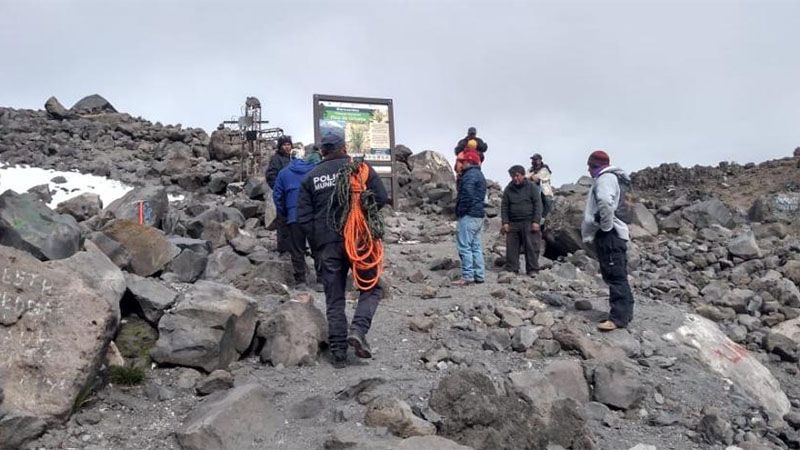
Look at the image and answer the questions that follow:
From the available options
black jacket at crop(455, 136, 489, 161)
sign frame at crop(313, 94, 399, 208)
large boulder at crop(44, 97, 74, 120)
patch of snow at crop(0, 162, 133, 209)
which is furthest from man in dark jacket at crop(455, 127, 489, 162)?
large boulder at crop(44, 97, 74, 120)

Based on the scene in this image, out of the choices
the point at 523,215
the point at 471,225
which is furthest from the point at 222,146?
the point at 471,225

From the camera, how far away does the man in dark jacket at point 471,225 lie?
10344 mm

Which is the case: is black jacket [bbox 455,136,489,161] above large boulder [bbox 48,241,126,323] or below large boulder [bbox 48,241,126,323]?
above

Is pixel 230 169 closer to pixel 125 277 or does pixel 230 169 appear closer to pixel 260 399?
pixel 125 277

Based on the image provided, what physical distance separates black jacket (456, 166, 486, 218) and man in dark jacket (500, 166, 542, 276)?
0.82 m

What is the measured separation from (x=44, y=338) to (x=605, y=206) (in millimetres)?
5461

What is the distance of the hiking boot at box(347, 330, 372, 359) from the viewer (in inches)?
259

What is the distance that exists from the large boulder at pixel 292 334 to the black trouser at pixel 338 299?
209 mm

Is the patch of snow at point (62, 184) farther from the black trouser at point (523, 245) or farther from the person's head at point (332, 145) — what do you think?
the person's head at point (332, 145)

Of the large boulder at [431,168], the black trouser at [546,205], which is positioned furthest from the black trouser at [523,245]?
the large boulder at [431,168]

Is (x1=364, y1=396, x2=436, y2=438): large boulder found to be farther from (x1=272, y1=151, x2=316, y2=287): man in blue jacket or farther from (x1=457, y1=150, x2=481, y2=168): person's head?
(x1=457, y1=150, x2=481, y2=168): person's head

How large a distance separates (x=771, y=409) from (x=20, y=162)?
60.3 feet

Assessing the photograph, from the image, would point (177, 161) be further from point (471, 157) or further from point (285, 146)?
point (471, 157)

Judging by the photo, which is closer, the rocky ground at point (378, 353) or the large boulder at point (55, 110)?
the rocky ground at point (378, 353)
